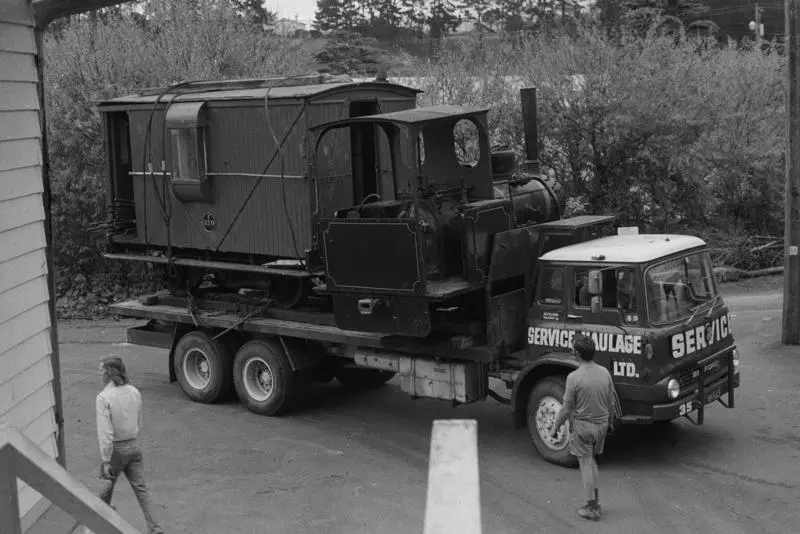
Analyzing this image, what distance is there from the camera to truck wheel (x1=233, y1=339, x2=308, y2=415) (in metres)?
12.7

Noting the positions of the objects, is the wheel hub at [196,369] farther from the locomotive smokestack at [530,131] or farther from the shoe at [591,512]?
the shoe at [591,512]

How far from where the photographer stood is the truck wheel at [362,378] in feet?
45.3

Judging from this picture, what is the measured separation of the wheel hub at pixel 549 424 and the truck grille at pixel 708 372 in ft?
4.14

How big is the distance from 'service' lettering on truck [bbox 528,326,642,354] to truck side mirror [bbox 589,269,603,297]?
1.45 feet

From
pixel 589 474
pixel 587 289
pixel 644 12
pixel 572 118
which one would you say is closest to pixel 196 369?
pixel 587 289

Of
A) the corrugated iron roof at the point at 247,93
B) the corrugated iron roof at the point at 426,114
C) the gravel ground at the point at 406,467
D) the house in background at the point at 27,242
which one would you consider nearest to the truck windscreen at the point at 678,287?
the gravel ground at the point at 406,467

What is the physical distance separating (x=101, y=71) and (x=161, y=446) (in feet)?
36.5

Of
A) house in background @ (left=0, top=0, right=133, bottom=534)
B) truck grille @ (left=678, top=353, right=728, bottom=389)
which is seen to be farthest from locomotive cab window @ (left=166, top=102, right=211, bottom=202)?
truck grille @ (left=678, top=353, right=728, bottom=389)

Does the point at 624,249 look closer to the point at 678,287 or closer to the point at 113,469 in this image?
the point at 678,287

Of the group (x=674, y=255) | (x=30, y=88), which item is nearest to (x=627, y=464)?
(x=674, y=255)

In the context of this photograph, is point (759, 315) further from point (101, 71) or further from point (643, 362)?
point (101, 71)

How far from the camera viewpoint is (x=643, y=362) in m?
9.84

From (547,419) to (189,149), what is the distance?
598 centimetres

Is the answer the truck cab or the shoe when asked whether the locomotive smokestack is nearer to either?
the truck cab
